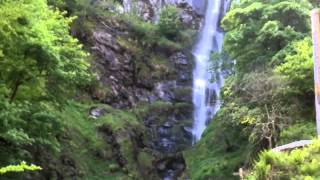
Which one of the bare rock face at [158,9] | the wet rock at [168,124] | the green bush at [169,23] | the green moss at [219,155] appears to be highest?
the bare rock face at [158,9]

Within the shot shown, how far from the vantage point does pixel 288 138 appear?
45.8ft

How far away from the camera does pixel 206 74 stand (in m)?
34.0

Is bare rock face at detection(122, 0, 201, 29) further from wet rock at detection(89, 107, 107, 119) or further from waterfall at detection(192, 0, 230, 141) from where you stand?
wet rock at detection(89, 107, 107, 119)

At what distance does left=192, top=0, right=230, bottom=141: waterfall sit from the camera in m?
30.7

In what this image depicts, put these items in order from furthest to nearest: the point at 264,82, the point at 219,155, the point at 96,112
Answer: the point at 96,112
the point at 219,155
the point at 264,82

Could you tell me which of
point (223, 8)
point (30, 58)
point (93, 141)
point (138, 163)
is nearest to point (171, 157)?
point (138, 163)

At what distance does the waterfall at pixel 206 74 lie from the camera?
30.7 meters

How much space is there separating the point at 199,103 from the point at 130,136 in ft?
24.8

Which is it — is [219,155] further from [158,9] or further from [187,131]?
[158,9]

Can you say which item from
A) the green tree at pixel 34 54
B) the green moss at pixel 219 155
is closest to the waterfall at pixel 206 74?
the green moss at pixel 219 155

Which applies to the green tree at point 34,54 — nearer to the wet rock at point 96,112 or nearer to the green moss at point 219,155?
the green moss at point 219,155

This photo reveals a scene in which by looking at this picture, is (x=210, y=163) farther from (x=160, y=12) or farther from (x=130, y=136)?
(x=160, y=12)

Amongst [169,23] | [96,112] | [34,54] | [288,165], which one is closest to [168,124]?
[96,112]

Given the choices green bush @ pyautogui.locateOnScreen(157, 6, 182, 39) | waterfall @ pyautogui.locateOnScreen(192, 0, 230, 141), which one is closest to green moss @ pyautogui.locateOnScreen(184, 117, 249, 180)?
waterfall @ pyautogui.locateOnScreen(192, 0, 230, 141)
